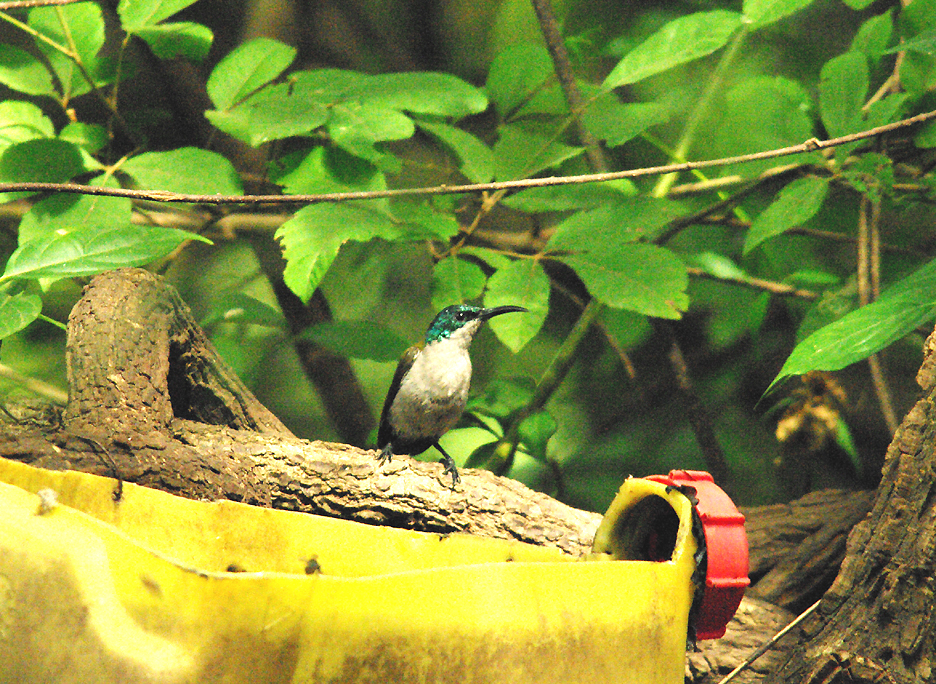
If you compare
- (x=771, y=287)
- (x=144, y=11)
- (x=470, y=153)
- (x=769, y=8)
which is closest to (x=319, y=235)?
(x=470, y=153)

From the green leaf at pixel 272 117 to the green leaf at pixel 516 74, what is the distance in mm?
476

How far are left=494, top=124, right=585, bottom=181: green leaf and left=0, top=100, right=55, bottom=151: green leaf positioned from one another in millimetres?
923

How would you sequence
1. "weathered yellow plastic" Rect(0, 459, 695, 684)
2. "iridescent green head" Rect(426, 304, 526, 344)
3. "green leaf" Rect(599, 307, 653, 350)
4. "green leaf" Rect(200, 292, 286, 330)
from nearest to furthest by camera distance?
"weathered yellow plastic" Rect(0, 459, 695, 684)
"green leaf" Rect(200, 292, 286, 330)
"iridescent green head" Rect(426, 304, 526, 344)
"green leaf" Rect(599, 307, 653, 350)

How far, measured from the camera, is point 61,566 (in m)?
0.55

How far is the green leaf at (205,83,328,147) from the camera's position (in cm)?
142

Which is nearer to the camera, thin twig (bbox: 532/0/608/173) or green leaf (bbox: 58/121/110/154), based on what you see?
green leaf (bbox: 58/121/110/154)

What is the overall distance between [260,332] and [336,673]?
4.75 ft

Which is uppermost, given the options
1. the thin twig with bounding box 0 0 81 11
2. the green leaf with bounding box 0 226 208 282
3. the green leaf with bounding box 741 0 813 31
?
the thin twig with bounding box 0 0 81 11

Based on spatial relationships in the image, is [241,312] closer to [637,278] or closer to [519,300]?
[519,300]

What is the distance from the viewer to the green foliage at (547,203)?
139 cm

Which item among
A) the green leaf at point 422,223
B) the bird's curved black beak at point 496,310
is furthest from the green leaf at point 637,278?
the green leaf at point 422,223

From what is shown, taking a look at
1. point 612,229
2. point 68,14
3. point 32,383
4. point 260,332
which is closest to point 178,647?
point 32,383

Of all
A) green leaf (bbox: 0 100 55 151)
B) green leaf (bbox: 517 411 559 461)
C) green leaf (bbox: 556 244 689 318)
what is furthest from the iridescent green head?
green leaf (bbox: 0 100 55 151)

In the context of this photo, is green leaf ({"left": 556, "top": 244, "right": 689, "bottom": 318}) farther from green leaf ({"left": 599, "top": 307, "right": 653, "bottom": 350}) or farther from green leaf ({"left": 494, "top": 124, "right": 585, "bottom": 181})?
green leaf ({"left": 599, "top": 307, "right": 653, "bottom": 350})
